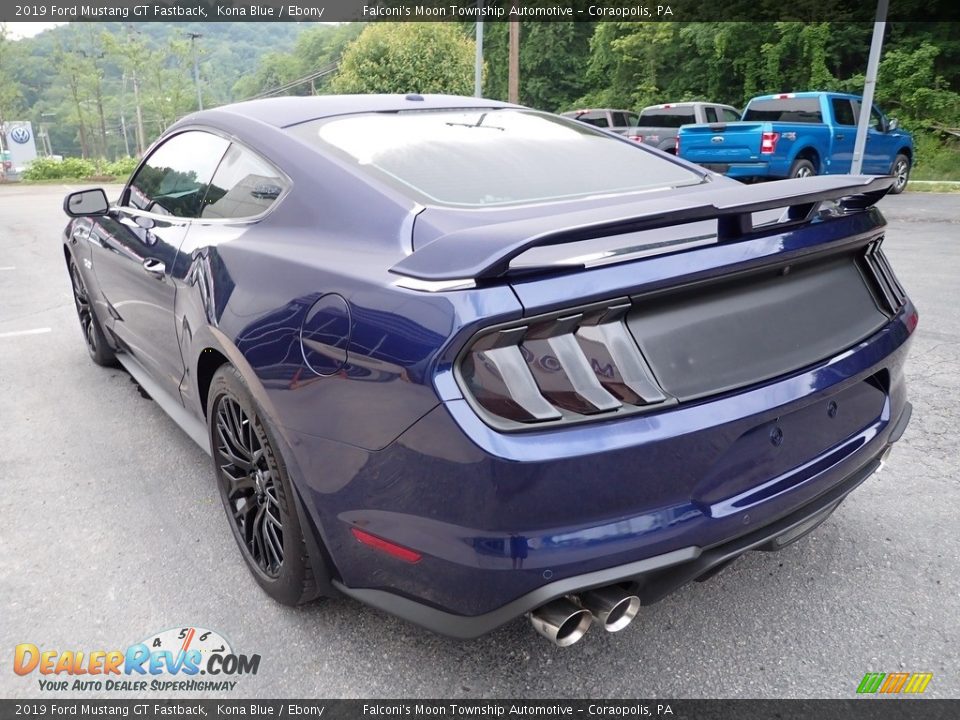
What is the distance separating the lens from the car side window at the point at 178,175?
286 centimetres

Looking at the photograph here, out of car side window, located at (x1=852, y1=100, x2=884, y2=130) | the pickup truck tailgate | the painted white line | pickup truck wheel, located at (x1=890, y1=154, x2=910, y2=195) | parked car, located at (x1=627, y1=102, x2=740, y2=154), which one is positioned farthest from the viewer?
parked car, located at (x1=627, y1=102, x2=740, y2=154)

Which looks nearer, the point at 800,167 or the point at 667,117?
the point at 800,167

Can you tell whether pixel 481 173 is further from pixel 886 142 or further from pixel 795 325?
pixel 886 142

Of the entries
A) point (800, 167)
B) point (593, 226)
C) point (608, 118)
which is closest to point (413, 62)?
point (608, 118)

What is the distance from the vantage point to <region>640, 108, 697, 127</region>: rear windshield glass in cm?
1684

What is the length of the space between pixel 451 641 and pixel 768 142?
12023mm

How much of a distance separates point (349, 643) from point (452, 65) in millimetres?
40609

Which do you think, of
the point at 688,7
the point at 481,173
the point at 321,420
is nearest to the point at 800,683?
the point at 321,420

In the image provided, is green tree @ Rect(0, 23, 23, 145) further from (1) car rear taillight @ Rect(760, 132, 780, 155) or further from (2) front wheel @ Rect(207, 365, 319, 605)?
(2) front wheel @ Rect(207, 365, 319, 605)

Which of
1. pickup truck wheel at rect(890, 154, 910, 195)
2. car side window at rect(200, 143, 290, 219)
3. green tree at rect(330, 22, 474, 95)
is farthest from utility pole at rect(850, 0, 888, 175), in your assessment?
green tree at rect(330, 22, 474, 95)

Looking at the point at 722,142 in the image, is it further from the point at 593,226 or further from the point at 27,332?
the point at 593,226

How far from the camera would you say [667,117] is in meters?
17.2

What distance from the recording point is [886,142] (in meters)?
14.3

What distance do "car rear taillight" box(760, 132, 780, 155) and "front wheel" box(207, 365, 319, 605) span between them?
11855 mm
